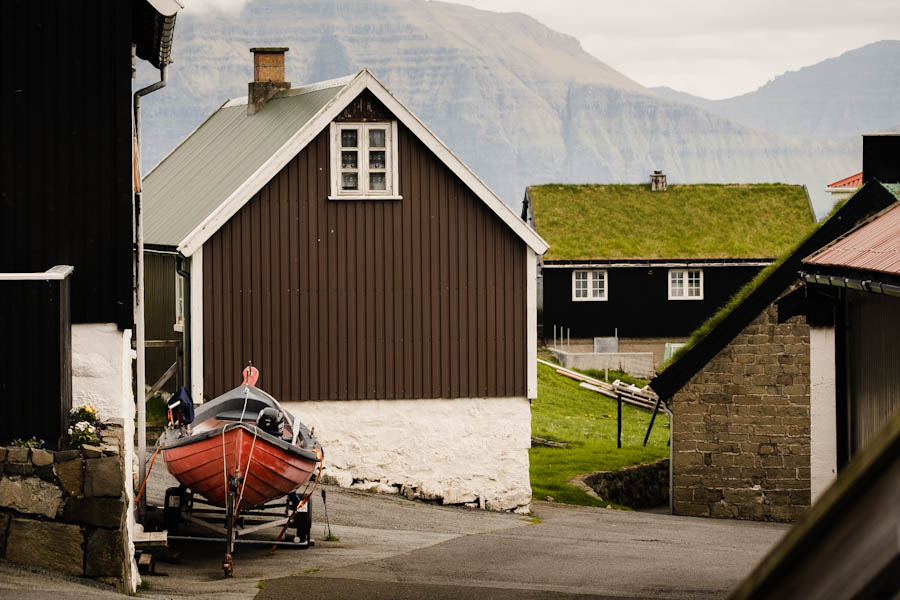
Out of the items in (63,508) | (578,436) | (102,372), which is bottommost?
(578,436)

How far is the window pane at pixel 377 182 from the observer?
21.9 metres

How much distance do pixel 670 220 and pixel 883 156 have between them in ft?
127

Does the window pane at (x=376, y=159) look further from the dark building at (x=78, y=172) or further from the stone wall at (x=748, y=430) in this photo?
the dark building at (x=78, y=172)

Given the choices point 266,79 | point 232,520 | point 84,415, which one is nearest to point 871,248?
point 84,415

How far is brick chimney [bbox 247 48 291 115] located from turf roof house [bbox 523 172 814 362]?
22.0 meters

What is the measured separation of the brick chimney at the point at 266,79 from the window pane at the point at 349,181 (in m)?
8.20

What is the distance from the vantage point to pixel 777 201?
54.4m

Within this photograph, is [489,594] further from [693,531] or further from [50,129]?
[693,531]

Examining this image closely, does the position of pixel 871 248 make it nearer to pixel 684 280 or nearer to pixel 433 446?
pixel 433 446

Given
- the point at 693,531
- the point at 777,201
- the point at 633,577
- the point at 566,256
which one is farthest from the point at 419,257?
the point at 777,201

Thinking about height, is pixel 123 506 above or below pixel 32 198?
below

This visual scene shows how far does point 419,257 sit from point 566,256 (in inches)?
1132

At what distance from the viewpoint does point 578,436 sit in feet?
108

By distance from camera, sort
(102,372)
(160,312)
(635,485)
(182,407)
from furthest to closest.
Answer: (635,485) < (160,312) < (182,407) < (102,372)
